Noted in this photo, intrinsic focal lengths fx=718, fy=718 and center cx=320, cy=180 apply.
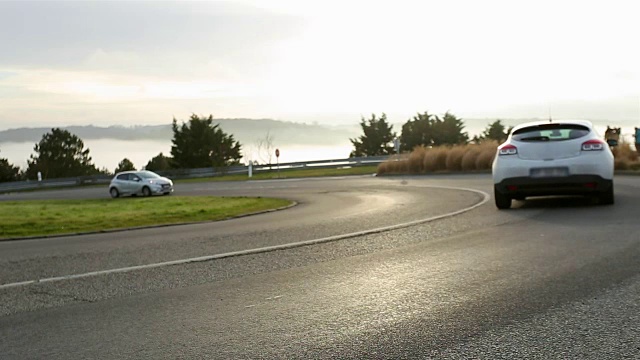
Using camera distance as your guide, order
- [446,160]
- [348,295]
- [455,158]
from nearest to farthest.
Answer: [348,295]
[455,158]
[446,160]

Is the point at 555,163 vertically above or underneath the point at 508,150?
A: underneath

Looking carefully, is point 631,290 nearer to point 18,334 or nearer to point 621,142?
point 18,334

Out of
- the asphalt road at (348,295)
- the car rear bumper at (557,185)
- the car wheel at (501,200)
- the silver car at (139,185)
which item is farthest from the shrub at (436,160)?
the asphalt road at (348,295)

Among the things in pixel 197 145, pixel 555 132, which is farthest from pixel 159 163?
pixel 555 132

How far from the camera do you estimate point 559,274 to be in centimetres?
722

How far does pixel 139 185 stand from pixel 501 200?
2742 cm

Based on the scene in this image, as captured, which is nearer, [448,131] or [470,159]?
[470,159]

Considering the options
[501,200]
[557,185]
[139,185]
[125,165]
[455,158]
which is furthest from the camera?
[125,165]

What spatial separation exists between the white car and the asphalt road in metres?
1.28

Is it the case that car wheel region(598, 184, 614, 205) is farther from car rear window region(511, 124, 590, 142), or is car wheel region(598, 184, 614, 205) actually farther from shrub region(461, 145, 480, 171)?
shrub region(461, 145, 480, 171)

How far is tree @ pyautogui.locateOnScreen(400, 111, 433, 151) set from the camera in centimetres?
9250

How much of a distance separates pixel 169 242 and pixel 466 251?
4976mm

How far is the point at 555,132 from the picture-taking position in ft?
45.2

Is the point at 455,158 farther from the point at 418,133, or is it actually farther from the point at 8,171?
the point at 8,171
